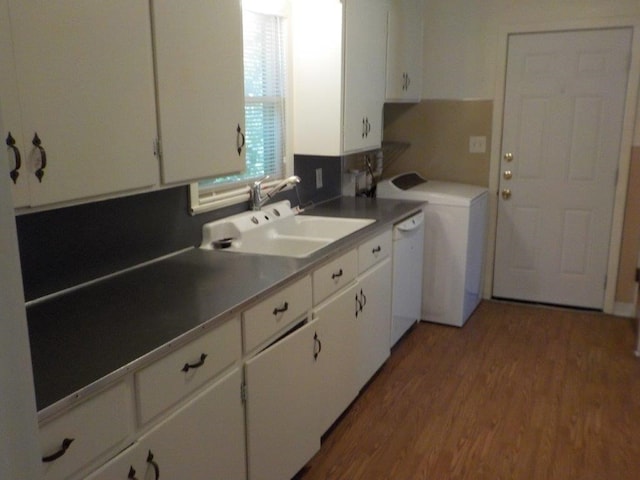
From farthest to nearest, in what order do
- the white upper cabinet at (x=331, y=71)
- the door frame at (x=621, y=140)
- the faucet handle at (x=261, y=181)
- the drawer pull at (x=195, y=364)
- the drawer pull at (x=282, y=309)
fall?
the door frame at (x=621, y=140)
the white upper cabinet at (x=331, y=71)
the faucet handle at (x=261, y=181)
the drawer pull at (x=282, y=309)
the drawer pull at (x=195, y=364)

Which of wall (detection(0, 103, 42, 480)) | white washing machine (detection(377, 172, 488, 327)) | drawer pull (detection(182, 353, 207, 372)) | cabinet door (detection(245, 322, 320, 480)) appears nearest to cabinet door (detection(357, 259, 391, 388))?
cabinet door (detection(245, 322, 320, 480))

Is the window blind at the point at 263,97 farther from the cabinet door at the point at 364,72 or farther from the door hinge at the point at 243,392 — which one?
Answer: the door hinge at the point at 243,392

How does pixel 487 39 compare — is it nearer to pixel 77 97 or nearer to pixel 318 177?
pixel 318 177

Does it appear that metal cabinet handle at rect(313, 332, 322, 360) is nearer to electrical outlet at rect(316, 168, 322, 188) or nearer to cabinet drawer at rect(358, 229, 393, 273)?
cabinet drawer at rect(358, 229, 393, 273)

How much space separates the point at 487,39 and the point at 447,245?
5.12 ft

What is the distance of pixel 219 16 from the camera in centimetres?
208

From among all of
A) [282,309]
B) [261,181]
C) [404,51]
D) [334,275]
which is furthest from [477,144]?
[282,309]

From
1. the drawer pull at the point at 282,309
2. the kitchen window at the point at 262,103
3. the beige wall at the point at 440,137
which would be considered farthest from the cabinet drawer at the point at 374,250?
the beige wall at the point at 440,137

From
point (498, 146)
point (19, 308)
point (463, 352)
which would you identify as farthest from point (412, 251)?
point (19, 308)

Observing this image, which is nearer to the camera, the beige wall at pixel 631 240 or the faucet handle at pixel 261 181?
Answer: the faucet handle at pixel 261 181

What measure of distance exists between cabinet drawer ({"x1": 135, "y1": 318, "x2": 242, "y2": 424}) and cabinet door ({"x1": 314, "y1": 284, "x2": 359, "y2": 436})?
25.5 inches

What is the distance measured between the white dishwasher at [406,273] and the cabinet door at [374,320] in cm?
14

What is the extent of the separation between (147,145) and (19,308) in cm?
120

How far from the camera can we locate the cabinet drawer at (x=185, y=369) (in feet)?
4.86
